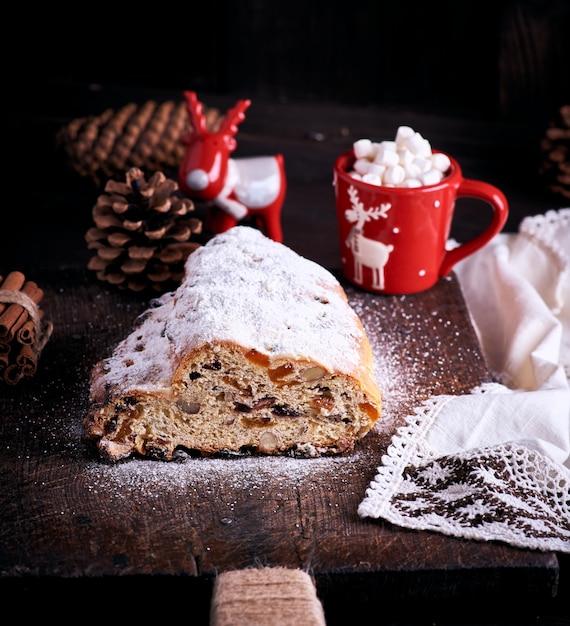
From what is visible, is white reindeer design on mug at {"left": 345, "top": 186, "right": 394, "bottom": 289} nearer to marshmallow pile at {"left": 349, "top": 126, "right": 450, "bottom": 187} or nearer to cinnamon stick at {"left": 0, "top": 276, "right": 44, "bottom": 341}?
marshmallow pile at {"left": 349, "top": 126, "right": 450, "bottom": 187}

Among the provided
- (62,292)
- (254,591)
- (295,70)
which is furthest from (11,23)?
(254,591)

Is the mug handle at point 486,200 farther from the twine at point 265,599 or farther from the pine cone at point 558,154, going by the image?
the twine at point 265,599

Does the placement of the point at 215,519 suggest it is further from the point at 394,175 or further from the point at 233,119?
the point at 233,119

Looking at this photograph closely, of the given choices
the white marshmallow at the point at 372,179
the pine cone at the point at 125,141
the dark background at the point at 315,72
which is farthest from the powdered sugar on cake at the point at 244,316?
the dark background at the point at 315,72

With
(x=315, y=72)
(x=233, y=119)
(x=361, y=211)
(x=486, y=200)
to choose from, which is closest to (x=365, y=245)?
(x=361, y=211)

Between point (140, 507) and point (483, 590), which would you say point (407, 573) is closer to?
point (483, 590)

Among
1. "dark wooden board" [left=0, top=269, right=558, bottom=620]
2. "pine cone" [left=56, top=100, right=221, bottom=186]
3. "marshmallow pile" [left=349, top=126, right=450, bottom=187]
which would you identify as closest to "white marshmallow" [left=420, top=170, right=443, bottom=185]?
"marshmallow pile" [left=349, top=126, right=450, bottom=187]
